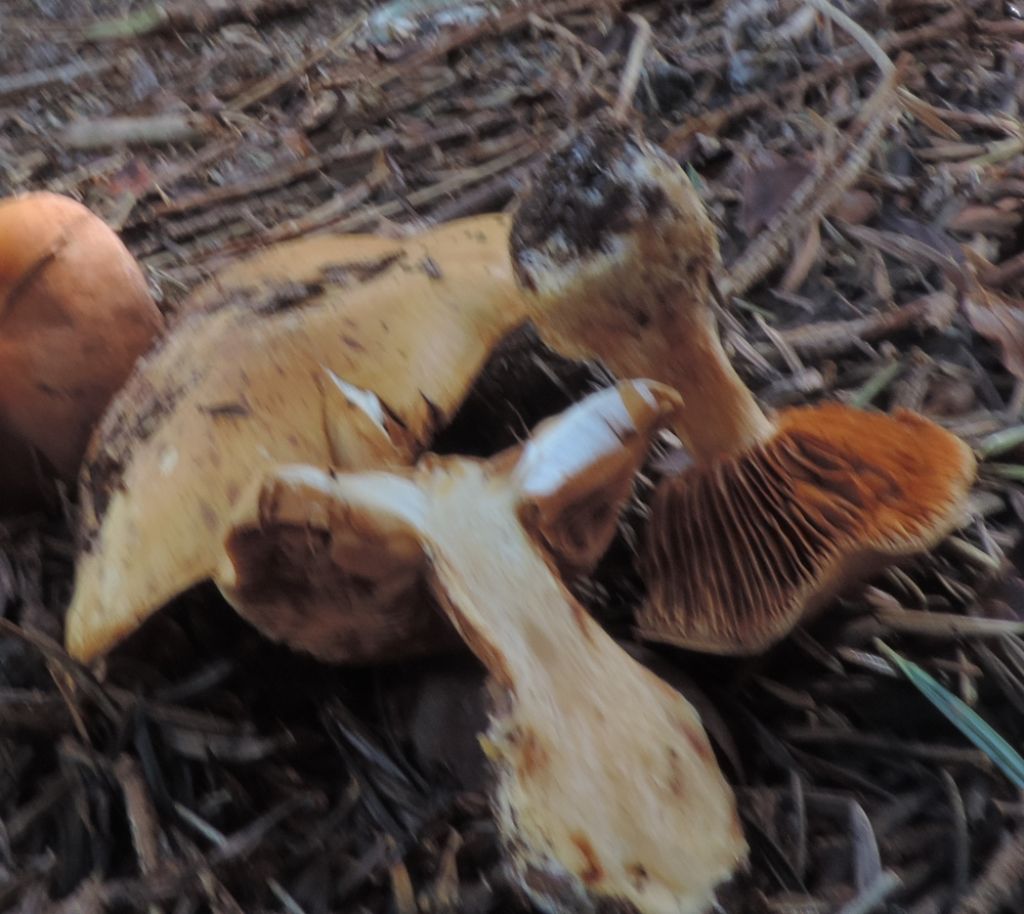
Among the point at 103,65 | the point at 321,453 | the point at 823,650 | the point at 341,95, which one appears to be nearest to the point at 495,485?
the point at 321,453

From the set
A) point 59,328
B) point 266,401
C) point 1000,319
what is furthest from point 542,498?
point 1000,319

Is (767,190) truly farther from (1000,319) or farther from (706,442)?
(706,442)

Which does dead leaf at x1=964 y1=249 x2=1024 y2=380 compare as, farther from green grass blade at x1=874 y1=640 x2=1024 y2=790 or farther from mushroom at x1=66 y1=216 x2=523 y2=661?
mushroom at x1=66 y1=216 x2=523 y2=661

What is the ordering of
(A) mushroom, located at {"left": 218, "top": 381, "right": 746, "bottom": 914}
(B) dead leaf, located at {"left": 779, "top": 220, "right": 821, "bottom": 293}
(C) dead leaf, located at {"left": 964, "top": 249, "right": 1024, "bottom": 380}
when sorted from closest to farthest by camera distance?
(A) mushroom, located at {"left": 218, "top": 381, "right": 746, "bottom": 914}, (C) dead leaf, located at {"left": 964, "top": 249, "right": 1024, "bottom": 380}, (B) dead leaf, located at {"left": 779, "top": 220, "right": 821, "bottom": 293}

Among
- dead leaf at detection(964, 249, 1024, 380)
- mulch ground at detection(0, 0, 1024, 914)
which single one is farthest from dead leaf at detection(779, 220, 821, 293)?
dead leaf at detection(964, 249, 1024, 380)

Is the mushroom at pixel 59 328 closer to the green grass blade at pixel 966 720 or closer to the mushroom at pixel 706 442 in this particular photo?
the mushroom at pixel 706 442
